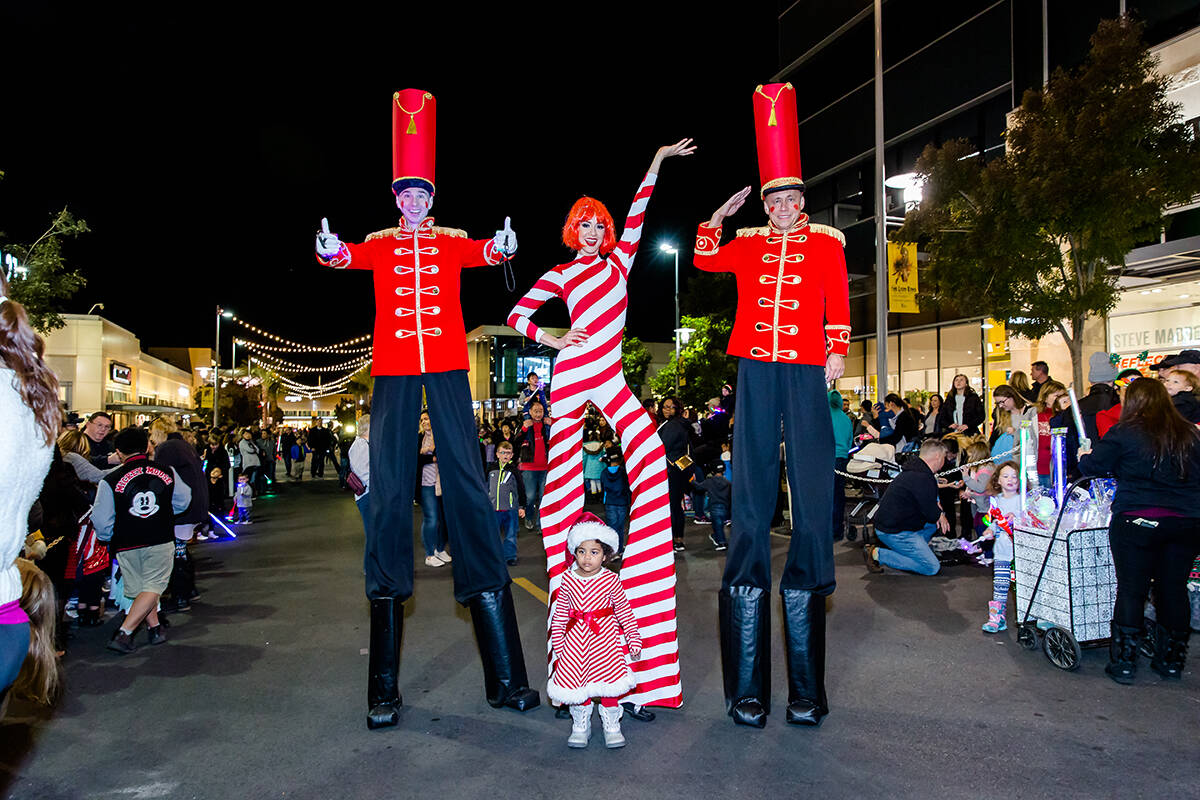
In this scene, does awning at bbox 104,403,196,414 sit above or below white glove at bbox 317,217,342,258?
below

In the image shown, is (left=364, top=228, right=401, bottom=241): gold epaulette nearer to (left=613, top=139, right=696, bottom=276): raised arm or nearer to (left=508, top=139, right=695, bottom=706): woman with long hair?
(left=508, top=139, right=695, bottom=706): woman with long hair

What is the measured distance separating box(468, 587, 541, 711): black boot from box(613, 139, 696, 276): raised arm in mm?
2026

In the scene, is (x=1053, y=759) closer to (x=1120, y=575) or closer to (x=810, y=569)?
(x=810, y=569)

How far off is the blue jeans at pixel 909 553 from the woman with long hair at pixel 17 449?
24.8ft

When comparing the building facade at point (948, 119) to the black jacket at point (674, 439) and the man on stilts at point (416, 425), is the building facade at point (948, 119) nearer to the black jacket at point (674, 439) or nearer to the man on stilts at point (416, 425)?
the black jacket at point (674, 439)

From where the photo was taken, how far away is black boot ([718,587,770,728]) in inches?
159

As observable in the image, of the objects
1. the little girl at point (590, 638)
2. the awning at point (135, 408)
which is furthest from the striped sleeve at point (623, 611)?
the awning at point (135, 408)

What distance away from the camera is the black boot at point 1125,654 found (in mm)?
4723

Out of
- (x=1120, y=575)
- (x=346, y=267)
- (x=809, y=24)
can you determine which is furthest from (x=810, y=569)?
(x=809, y=24)

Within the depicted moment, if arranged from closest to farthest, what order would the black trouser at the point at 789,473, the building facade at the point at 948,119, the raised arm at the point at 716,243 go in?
1. the black trouser at the point at 789,473
2. the raised arm at the point at 716,243
3. the building facade at the point at 948,119

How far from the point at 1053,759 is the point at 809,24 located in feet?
96.5

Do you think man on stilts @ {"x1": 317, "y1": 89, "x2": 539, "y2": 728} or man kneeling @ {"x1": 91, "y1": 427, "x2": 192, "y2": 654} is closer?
man on stilts @ {"x1": 317, "y1": 89, "x2": 539, "y2": 728}

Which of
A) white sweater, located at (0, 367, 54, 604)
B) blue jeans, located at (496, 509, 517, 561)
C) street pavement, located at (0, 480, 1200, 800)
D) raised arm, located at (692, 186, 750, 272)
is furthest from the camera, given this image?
blue jeans, located at (496, 509, 517, 561)

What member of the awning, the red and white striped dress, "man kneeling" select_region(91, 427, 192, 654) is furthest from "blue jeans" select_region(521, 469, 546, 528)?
the awning
